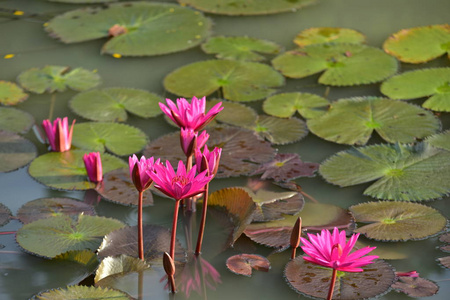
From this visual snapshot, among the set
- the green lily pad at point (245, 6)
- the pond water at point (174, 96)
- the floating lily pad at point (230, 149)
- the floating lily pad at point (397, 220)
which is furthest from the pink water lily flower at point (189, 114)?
the green lily pad at point (245, 6)

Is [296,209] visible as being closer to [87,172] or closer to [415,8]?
[87,172]

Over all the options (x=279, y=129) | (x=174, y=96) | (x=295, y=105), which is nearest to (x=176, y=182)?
(x=279, y=129)

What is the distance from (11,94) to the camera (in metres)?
3.28

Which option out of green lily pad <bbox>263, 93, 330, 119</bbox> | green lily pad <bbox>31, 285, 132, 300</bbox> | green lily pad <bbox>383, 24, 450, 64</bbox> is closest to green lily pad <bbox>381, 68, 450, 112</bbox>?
green lily pad <bbox>383, 24, 450, 64</bbox>

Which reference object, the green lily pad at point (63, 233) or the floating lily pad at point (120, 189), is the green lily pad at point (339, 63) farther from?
the green lily pad at point (63, 233)

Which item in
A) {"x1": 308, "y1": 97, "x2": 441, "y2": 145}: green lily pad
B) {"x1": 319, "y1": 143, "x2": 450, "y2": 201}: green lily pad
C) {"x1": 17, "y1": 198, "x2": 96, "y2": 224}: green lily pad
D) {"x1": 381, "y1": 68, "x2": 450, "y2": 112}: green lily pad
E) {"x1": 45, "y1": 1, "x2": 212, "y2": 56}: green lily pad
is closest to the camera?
{"x1": 17, "y1": 198, "x2": 96, "y2": 224}: green lily pad

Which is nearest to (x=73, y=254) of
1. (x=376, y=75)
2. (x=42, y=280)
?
(x=42, y=280)

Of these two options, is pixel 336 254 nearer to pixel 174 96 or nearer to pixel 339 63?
pixel 174 96

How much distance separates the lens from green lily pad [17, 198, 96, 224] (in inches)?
94.7

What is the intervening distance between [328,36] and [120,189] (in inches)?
72.2

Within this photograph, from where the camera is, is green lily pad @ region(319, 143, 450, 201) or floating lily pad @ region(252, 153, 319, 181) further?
floating lily pad @ region(252, 153, 319, 181)

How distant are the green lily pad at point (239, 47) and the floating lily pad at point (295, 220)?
4.53 ft

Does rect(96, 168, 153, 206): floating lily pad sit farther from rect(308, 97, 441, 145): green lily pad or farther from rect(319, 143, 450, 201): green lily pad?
rect(308, 97, 441, 145): green lily pad

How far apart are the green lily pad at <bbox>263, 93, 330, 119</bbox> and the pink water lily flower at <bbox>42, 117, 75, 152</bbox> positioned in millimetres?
927
